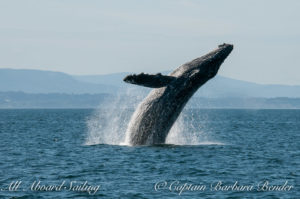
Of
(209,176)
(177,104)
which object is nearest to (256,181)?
(209,176)

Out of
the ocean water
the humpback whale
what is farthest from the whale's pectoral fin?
the ocean water

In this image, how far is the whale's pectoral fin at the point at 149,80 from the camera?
21394 mm

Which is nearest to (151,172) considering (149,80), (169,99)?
(149,80)

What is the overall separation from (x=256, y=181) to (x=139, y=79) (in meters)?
5.20

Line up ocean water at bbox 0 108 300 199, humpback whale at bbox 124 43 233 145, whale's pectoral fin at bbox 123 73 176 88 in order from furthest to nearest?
humpback whale at bbox 124 43 233 145, whale's pectoral fin at bbox 123 73 176 88, ocean water at bbox 0 108 300 199

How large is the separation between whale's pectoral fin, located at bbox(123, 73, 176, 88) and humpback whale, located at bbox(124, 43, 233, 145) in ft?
0.96

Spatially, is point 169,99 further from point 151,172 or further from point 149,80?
point 151,172

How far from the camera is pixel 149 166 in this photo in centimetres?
2192

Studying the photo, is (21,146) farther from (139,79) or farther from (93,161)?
(139,79)

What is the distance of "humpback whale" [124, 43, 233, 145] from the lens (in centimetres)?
2394

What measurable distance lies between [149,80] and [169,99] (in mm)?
1987

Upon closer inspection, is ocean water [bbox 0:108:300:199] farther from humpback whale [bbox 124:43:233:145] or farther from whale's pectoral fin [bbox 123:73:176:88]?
whale's pectoral fin [bbox 123:73:176:88]

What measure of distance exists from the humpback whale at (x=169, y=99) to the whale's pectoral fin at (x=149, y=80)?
293 millimetres

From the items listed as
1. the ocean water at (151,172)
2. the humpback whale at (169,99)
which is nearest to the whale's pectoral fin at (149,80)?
the humpback whale at (169,99)
